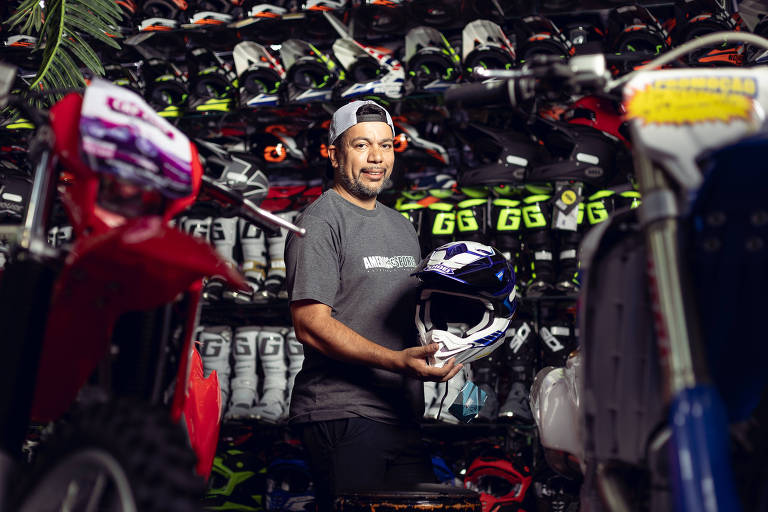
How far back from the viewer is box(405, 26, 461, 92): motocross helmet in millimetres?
3180

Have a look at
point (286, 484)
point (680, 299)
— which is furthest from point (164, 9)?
point (680, 299)

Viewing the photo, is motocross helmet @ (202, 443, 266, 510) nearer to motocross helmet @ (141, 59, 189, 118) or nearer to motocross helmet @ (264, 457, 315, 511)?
motocross helmet @ (264, 457, 315, 511)

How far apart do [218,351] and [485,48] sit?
180cm

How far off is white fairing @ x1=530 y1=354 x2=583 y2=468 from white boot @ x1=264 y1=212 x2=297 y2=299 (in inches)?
74.2

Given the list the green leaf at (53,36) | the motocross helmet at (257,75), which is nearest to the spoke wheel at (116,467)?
the green leaf at (53,36)

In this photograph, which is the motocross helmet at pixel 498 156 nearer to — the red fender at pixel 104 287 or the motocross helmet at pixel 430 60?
the motocross helmet at pixel 430 60

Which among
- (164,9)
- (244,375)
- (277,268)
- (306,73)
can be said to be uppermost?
(164,9)

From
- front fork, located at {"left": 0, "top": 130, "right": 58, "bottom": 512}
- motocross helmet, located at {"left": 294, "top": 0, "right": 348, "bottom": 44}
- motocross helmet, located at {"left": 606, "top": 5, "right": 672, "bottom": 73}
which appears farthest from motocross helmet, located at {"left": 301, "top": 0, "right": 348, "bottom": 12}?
front fork, located at {"left": 0, "top": 130, "right": 58, "bottom": 512}

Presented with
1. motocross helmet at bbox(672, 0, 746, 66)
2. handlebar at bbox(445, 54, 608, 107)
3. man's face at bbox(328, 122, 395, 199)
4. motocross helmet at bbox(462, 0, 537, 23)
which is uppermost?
motocross helmet at bbox(462, 0, 537, 23)

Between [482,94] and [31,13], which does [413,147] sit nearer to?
[31,13]

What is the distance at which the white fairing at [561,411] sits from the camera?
1.42 metres

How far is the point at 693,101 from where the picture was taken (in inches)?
39.9

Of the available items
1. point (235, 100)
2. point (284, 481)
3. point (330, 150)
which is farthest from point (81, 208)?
point (235, 100)

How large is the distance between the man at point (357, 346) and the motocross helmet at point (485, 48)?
131 centimetres
